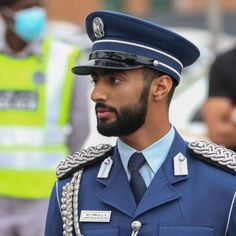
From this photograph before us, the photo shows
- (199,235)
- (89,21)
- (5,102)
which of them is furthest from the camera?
(5,102)

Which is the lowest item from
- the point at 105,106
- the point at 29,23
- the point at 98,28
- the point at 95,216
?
the point at 95,216

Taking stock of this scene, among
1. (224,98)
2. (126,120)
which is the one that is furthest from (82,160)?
(224,98)

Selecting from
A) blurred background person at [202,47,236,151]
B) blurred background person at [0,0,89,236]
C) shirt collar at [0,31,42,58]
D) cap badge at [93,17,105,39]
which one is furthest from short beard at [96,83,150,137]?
blurred background person at [202,47,236,151]

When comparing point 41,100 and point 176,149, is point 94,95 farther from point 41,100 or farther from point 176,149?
point 41,100

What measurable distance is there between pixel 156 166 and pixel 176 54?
1.39 ft

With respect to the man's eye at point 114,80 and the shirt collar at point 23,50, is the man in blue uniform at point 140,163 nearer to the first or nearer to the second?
the man's eye at point 114,80

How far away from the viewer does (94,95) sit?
443 centimetres

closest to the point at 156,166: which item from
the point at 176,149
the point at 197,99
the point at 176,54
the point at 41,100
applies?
the point at 176,149

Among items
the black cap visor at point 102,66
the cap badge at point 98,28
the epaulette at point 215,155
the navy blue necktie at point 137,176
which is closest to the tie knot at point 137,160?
the navy blue necktie at point 137,176

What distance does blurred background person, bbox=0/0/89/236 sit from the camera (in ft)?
21.4

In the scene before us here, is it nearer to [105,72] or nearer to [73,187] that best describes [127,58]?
[105,72]

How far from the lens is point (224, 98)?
24.0 feet

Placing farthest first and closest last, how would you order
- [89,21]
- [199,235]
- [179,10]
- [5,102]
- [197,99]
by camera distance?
Result: [179,10]
[197,99]
[5,102]
[89,21]
[199,235]

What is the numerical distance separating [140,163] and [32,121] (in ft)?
6.89
